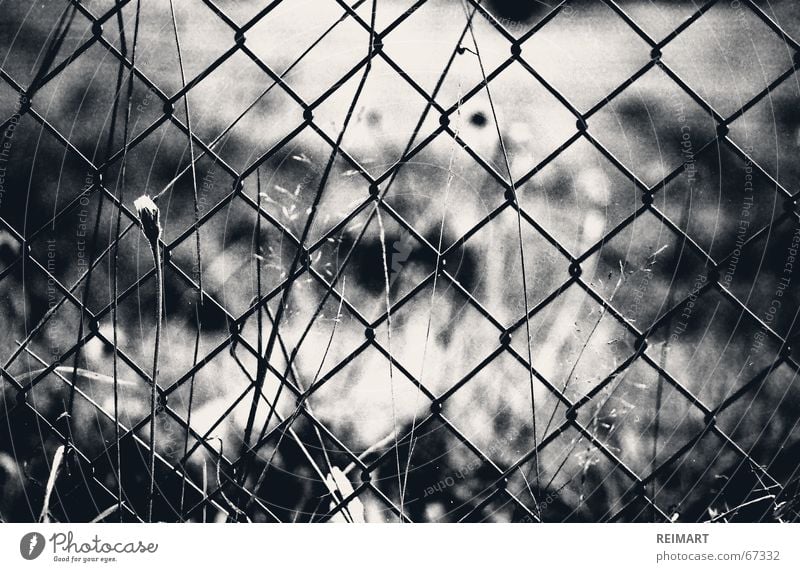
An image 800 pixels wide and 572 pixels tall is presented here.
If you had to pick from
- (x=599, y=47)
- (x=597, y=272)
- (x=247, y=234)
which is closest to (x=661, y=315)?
(x=597, y=272)

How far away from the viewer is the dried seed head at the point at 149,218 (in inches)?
27.6

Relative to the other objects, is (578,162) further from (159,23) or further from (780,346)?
(159,23)

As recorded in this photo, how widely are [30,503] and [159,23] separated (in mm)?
557

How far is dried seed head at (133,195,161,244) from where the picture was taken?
2.30ft
